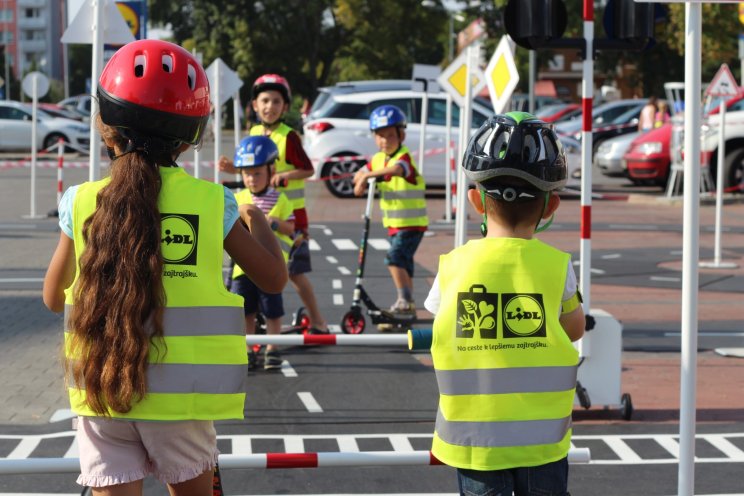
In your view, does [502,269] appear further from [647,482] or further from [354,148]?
[354,148]

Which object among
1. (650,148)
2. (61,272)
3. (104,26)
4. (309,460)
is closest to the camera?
(61,272)

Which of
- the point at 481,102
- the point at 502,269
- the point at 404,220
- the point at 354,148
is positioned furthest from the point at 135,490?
the point at 481,102

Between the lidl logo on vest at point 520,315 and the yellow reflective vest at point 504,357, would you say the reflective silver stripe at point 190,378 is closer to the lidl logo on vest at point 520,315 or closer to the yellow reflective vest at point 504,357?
the yellow reflective vest at point 504,357

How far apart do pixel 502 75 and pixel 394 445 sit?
3475 mm

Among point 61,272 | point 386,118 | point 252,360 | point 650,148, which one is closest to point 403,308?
point 386,118

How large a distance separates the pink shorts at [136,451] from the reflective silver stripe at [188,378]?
0.09 m

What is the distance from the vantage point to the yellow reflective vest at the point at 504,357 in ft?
11.1

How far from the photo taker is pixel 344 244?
17.0 metres

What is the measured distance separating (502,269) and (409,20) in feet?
204

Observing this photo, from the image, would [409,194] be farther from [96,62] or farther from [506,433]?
[506,433]

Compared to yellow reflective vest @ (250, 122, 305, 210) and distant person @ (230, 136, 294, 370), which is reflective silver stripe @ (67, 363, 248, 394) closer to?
distant person @ (230, 136, 294, 370)

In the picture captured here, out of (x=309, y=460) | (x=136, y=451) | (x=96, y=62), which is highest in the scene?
(x=96, y=62)

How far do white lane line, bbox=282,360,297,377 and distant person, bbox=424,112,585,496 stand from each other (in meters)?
5.51

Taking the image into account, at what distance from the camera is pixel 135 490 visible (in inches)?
129
